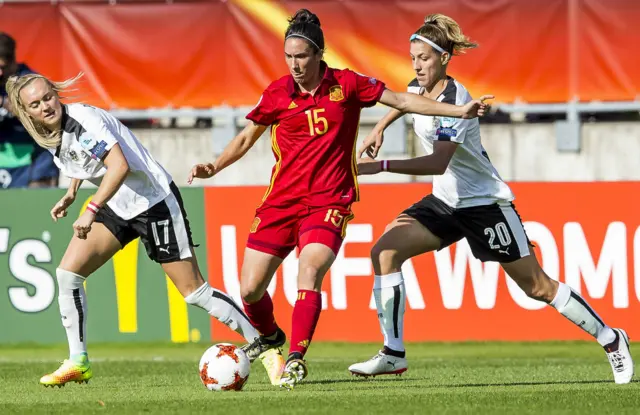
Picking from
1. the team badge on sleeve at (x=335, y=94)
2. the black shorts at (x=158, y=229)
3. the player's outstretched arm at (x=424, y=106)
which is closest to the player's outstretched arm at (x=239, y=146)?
the black shorts at (x=158, y=229)

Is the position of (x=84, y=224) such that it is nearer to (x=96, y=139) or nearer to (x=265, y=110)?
(x=96, y=139)

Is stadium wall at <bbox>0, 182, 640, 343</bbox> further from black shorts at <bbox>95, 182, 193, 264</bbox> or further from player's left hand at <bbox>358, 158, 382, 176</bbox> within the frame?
player's left hand at <bbox>358, 158, 382, 176</bbox>

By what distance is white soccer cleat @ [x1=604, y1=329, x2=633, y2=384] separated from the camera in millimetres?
8969

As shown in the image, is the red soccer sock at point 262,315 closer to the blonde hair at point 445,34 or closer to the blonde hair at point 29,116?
the blonde hair at point 29,116

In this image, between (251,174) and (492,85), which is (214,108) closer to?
(251,174)

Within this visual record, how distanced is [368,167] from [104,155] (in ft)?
5.53

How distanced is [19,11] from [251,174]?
3.50 meters

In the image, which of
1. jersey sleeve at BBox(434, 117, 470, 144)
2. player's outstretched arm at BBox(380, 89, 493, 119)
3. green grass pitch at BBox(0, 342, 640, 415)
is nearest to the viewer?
green grass pitch at BBox(0, 342, 640, 415)

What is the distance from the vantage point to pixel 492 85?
15.8m

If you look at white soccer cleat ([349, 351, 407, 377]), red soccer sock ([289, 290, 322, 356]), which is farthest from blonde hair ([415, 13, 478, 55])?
white soccer cleat ([349, 351, 407, 377])

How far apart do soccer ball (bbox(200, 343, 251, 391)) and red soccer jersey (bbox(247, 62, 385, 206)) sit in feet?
3.36

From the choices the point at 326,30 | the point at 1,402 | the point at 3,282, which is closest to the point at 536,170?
the point at 326,30

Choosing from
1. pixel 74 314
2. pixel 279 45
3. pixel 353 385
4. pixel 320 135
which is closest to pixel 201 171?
pixel 320 135

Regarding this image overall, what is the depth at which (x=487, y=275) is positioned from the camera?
12516 mm
